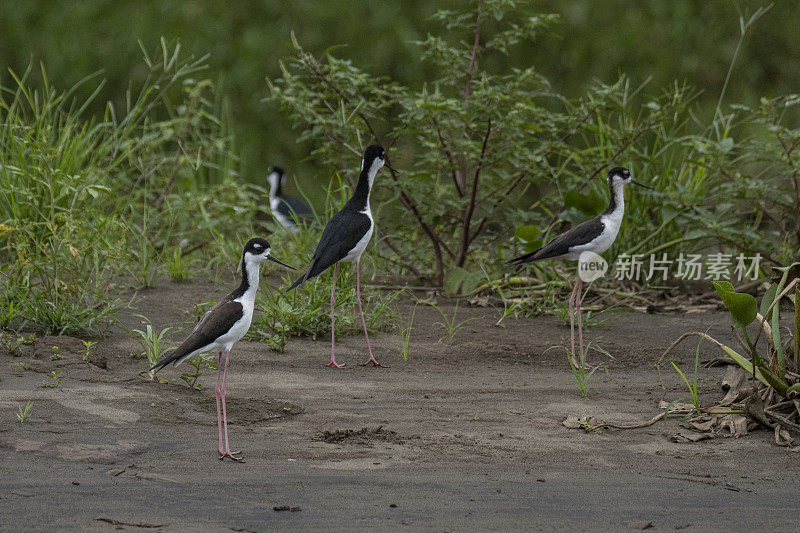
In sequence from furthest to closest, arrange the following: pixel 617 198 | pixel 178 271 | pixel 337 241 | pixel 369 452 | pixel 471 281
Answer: pixel 178 271 < pixel 471 281 < pixel 617 198 < pixel 337 241 < pixel 369 452

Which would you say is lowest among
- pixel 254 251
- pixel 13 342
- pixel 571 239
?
pixel 13 342

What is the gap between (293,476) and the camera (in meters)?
3.37

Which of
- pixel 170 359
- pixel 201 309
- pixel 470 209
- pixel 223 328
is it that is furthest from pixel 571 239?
pixel 170 359

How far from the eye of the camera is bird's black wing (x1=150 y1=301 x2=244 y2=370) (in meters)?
3.72

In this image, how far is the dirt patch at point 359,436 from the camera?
3.78 metres

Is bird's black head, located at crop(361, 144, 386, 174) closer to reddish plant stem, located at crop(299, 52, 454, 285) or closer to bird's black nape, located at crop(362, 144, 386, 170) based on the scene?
bird's black nape, located at crop(362, 144, 386, 170)

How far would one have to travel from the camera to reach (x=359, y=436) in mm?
3830

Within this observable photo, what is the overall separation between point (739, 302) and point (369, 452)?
160 cm

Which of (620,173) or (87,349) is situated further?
(620,173)

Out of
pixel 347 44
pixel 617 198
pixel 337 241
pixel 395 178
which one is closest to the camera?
pixel 337 241

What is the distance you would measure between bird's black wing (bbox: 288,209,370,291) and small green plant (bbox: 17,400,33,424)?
170 centimetres

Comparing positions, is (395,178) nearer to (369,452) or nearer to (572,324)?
(572,324)

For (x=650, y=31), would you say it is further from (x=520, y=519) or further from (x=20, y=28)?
(x=520, y=519)

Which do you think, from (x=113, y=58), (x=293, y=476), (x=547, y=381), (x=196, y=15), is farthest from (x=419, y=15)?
(x=293, y=476)
